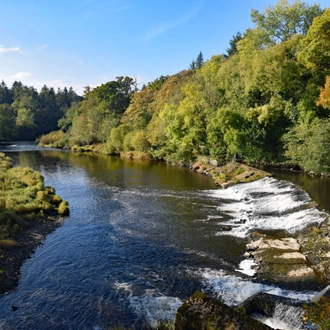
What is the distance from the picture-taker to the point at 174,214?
25.5 meters

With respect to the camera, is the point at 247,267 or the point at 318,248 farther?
the point at 318,248

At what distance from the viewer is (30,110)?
138 meters

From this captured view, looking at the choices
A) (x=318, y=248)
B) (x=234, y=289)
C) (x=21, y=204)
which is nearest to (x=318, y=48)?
(x=318, y=248)

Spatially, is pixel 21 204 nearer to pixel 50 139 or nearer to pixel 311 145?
pixel 311 145

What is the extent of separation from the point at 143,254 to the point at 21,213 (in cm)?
1130

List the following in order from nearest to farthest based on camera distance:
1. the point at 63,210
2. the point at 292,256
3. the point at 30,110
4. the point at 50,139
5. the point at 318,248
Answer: the point at 292,256, the point at 318,248, the point at 63,210, the point at 50,139, the point at 30,110

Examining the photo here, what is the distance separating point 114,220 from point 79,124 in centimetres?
7949

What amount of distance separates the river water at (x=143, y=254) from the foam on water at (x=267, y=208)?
0.08 metres

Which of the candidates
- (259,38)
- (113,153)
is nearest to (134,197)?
(259,38)

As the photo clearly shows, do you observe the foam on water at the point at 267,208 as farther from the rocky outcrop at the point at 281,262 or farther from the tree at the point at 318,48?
the tree at the point at 318,48

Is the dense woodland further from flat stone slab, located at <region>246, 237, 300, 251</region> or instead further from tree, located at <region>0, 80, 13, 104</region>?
tree, located at <region>0, 80, 13, 104</region>

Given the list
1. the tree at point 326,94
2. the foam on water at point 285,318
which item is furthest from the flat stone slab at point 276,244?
the tree at point 326,94

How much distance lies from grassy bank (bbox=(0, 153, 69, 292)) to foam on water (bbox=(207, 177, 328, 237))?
12.7m

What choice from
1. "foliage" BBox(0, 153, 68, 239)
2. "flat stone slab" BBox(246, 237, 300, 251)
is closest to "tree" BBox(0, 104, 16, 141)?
"foliage" BBox(0, 153, 68, 239)
